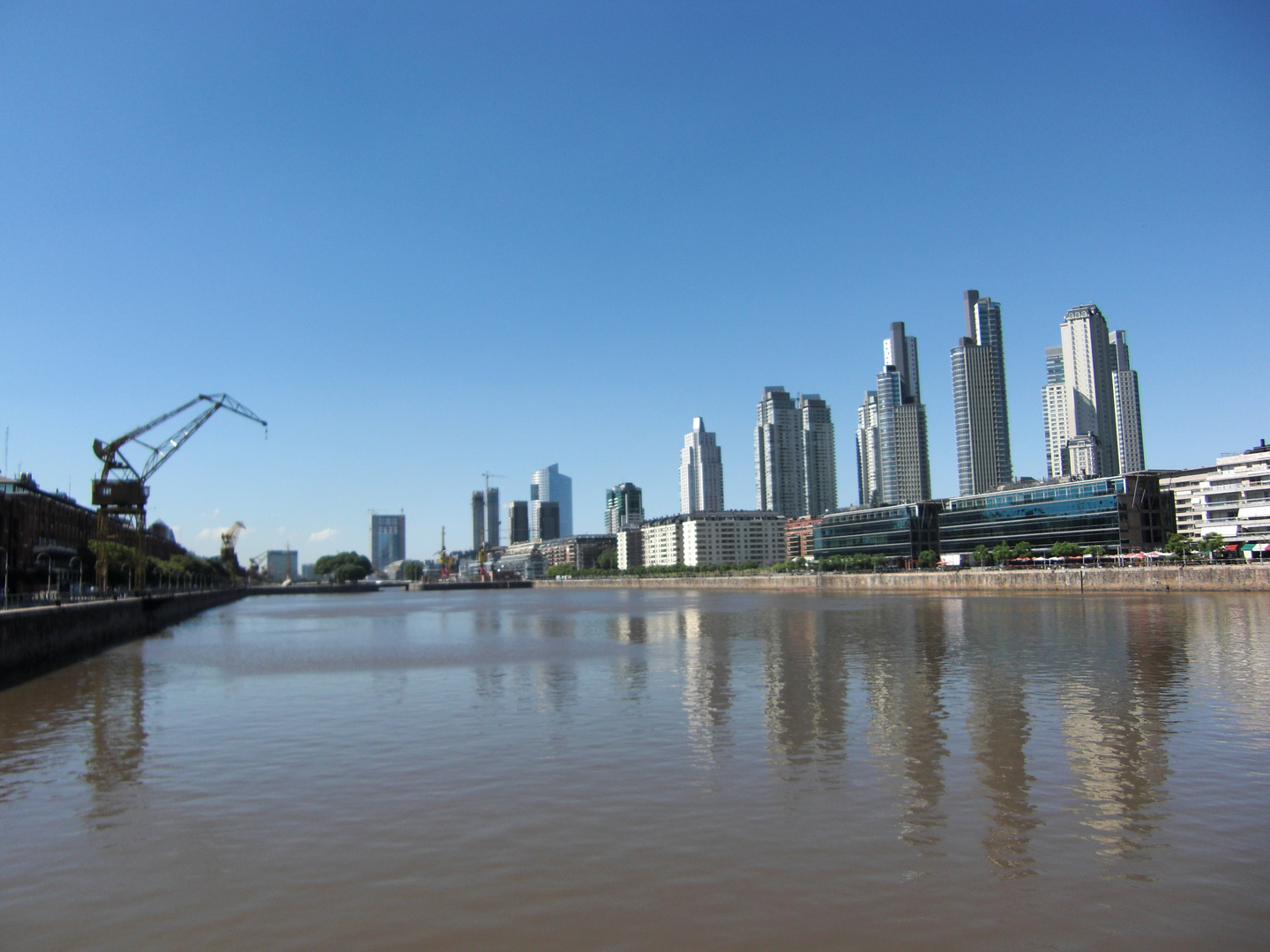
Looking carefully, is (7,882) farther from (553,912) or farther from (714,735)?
(714,735)

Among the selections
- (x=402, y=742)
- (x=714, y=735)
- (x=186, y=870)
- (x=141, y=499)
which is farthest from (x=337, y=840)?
(x=141, y=499)

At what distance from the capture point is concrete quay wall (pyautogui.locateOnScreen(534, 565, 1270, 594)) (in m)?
77.1

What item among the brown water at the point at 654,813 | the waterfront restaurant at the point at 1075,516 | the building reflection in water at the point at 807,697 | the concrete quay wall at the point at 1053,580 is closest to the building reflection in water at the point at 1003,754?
the brown water at the point at 654,813

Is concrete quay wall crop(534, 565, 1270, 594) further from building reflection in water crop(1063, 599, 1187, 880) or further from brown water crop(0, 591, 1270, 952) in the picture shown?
brown water crop(0, 591, 1270, 952)

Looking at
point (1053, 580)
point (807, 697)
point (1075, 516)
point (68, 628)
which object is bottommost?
point (1053, 580)

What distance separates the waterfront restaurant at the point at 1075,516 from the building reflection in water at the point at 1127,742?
114m

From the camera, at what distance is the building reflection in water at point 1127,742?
1269 cm

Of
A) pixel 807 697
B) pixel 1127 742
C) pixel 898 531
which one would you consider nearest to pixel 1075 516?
A: pixel 898 531

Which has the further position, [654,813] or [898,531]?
[898,531]

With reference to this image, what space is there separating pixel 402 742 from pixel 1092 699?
17724 millimetres

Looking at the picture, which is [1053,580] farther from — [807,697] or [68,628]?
[68,628]

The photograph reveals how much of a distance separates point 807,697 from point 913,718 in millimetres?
4239

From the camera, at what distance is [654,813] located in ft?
45.9

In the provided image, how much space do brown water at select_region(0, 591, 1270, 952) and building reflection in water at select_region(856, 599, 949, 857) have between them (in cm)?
12
